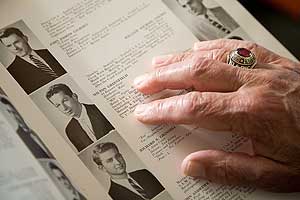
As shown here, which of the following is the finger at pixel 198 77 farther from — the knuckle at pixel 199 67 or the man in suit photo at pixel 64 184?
the man in suit photo at pixel 64 184

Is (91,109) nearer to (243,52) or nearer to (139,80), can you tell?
(139,80)

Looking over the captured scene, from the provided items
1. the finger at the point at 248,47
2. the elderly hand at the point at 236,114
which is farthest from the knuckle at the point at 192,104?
the finger at the point at 248,47

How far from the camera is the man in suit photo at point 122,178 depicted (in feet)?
1.78

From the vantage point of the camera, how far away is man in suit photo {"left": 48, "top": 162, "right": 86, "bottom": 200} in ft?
1.69

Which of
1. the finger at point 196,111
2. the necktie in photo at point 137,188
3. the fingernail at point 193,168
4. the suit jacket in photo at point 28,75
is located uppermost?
the suit jacket in photo at point 28,75

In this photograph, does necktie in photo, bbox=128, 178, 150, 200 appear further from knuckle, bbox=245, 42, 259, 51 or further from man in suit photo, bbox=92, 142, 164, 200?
knuckle, bbox=245, 42, 259, 51

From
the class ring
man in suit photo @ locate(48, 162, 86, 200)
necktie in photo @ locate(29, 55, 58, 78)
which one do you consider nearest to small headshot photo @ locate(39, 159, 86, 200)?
man in suit photo @ locate(48, 162, 86, 200)

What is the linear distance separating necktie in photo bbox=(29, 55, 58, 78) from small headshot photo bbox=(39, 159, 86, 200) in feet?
0.37

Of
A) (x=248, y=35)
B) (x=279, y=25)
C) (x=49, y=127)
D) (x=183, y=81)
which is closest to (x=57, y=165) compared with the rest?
(x=49, y=127)

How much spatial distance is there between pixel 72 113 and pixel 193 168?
15 centimetres

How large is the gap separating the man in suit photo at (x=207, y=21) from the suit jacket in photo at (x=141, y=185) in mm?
217

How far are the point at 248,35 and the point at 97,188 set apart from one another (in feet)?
1.03

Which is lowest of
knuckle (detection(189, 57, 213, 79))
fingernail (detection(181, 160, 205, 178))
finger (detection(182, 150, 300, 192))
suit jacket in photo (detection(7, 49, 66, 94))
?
finger (detection(182, 150, 300, 192))

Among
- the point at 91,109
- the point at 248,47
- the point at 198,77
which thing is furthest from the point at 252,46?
the point at 91,109
